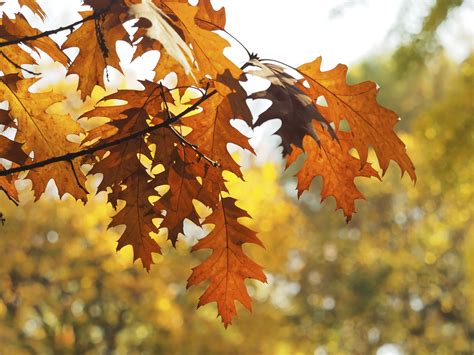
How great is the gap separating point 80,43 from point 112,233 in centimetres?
1152

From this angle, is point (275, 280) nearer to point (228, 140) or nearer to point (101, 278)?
point (101, 278)

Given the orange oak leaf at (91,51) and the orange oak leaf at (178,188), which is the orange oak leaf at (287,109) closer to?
the orange oak leaf at (178,188)

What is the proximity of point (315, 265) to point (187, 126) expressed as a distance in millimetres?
18964

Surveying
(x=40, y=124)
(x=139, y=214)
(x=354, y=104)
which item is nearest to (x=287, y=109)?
(x=354, y=104)

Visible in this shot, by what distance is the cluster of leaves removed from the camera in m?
1.32

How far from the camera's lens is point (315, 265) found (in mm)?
20172

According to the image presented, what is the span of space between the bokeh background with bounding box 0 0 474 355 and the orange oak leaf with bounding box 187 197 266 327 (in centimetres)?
538

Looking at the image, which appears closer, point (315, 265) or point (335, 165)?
point (335, 165)

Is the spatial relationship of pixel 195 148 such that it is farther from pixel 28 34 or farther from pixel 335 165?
pixel 28 34

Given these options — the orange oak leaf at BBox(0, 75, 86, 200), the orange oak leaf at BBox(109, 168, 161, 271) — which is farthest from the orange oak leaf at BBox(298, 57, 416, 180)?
the orange oak leaf at BBox(0, 75, 86, 200)

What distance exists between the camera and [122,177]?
157 centimetres

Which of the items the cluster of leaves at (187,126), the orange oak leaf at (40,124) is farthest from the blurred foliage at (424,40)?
the orange oak leaf at (40,124)

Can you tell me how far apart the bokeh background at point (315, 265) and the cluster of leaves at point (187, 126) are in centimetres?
539

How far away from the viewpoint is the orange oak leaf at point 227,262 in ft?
5.50
